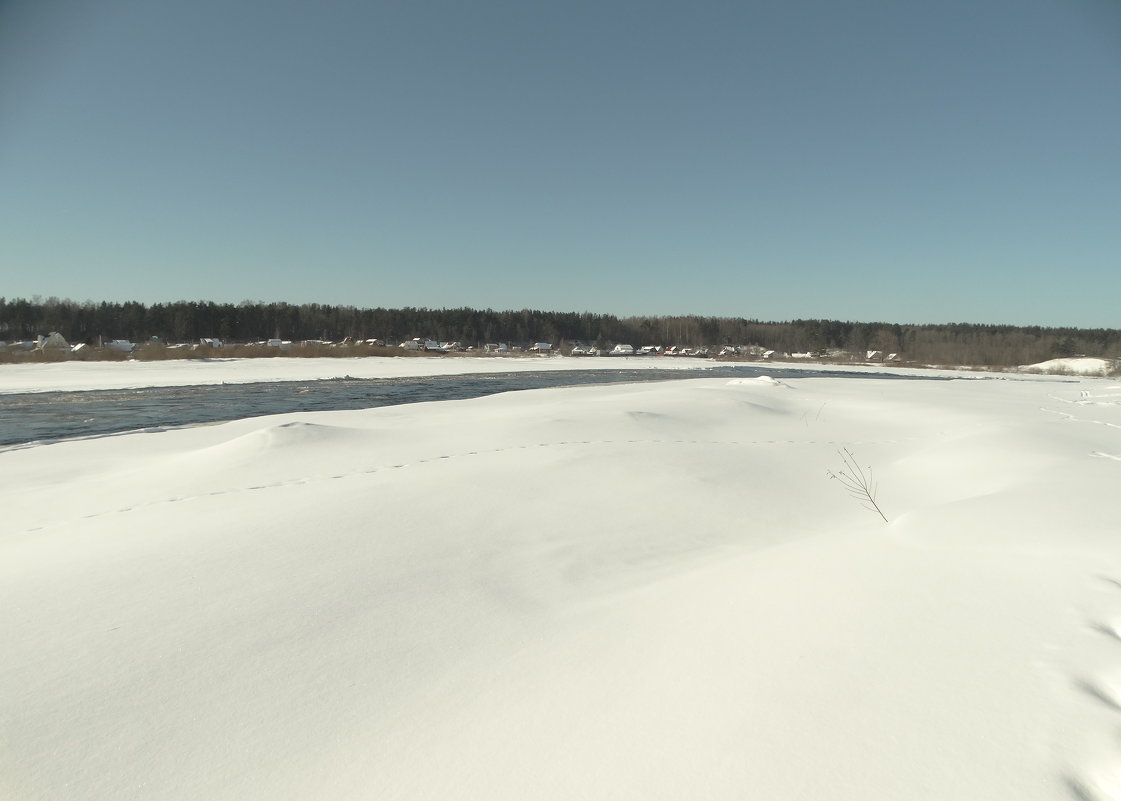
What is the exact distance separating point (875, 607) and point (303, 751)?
8.50 feet

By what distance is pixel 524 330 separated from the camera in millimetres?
103812

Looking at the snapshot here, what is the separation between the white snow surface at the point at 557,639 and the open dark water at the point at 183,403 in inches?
272

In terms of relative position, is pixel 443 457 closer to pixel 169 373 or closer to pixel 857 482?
→ pixel 857 482

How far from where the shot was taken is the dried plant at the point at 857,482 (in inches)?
214

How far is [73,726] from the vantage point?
2.10 metres

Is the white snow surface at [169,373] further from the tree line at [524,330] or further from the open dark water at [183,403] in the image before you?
the tree line at [524,330]

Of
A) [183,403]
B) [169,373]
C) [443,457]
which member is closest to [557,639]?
[443,457]

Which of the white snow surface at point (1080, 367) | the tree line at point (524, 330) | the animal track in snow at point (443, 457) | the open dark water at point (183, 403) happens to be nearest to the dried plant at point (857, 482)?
the animal track in snow at point (443, 457)

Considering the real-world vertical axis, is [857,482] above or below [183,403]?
above

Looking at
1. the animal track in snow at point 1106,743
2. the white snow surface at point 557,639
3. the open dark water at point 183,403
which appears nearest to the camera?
the animal track in snow at point 1106,743

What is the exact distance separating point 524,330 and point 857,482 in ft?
325

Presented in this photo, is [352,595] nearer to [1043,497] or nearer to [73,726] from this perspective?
[73,726]

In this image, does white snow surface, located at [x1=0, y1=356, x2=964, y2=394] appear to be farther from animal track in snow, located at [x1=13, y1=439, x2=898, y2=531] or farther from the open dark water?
animal track in snow, located at [x1=13, y1=439, x2=898, y2=531]

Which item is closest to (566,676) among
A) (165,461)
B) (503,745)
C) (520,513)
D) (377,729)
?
(503,745)
